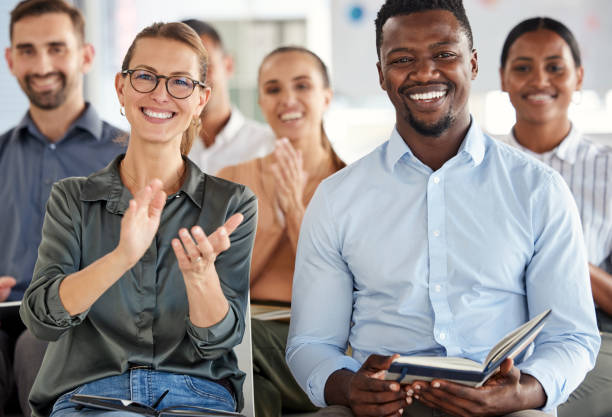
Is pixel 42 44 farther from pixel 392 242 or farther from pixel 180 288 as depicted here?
pixel 392 242

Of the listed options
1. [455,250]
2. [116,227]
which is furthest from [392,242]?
[116,227]

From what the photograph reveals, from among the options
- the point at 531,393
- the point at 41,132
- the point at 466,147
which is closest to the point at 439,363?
the point at 531,393

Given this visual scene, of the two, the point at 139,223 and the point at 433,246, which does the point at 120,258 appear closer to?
the point at 139,223

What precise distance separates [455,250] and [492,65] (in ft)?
9.25

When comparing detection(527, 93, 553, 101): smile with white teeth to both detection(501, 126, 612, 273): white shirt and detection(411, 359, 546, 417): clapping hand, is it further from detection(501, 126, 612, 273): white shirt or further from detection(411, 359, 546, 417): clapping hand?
detection(411, 359, 546, 417): clapping hand

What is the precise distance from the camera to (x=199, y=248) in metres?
1.63

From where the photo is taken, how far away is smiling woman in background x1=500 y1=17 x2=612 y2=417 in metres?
2.92

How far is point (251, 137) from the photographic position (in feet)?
12.9

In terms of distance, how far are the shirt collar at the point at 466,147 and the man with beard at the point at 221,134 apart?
184 cm

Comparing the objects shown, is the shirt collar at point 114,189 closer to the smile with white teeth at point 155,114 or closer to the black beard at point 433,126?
the smile with white teeth at point 155,114

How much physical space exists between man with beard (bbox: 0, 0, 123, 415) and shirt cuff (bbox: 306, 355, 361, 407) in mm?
1575

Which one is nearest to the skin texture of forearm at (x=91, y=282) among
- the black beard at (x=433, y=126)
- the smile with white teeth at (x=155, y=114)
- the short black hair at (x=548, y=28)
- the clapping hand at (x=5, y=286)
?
the smile with white teeth at (x=155, y=114)

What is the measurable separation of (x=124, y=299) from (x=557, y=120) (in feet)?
6.86

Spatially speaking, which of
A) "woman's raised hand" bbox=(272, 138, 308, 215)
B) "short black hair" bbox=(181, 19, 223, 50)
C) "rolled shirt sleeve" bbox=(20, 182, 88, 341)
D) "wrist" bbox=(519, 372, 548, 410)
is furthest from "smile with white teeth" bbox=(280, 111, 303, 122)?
"wrist" bbox=(519, 372, 548, 410)
